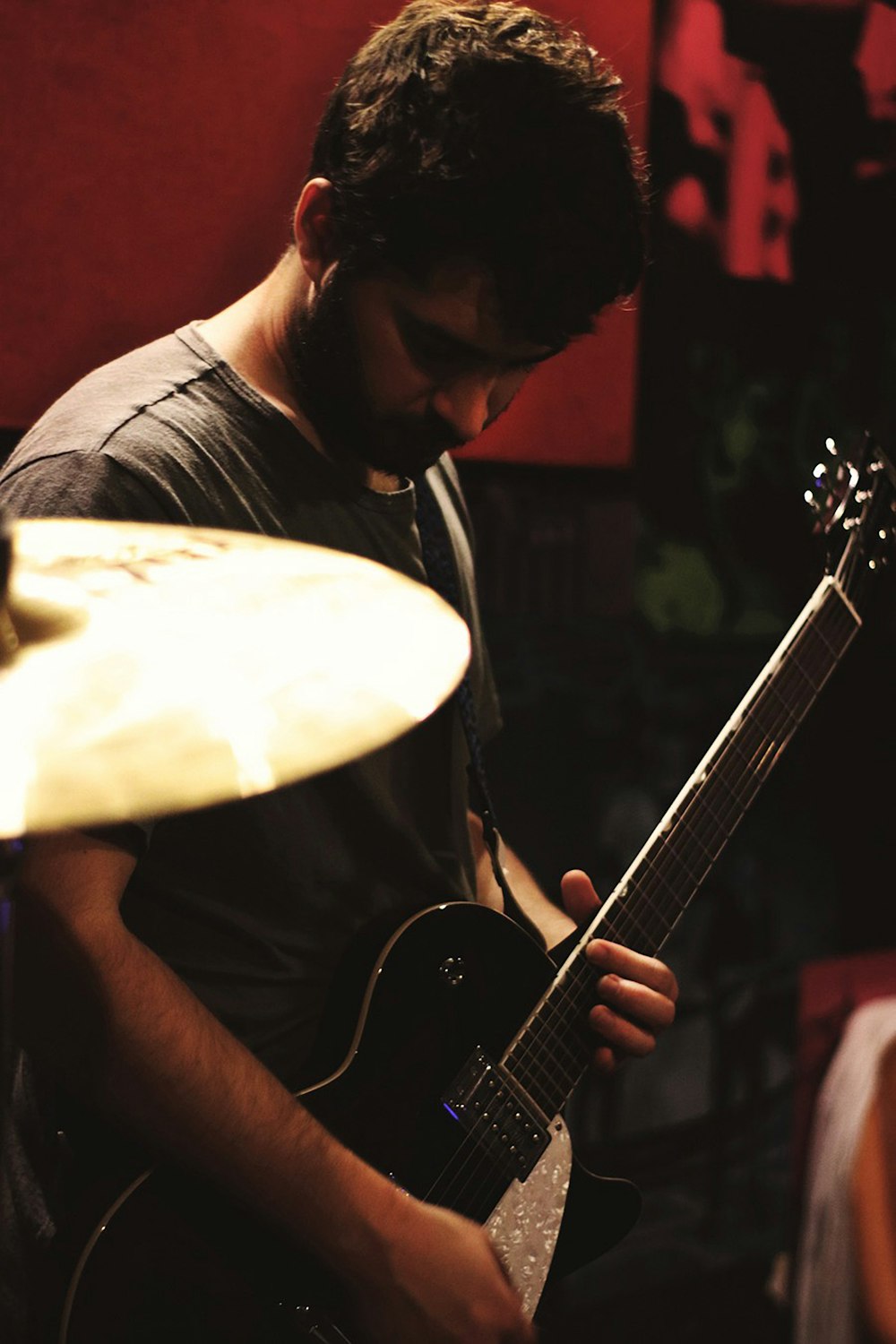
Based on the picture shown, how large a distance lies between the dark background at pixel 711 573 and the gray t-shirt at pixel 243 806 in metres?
0.46

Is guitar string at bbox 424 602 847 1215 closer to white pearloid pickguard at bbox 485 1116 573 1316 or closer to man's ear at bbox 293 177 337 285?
white pearloid pickguard at bbox 485 1116 573 1316

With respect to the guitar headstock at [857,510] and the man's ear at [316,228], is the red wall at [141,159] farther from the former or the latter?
the guitar headstock at [857,510]

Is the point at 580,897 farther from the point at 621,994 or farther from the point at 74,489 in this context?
the point at 74,489

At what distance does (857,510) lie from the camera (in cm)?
142

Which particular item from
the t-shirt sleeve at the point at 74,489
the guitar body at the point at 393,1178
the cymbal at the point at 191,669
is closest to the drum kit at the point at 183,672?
the cymbal at the point at 191,669

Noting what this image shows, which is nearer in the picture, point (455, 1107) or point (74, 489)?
point (74, 489)

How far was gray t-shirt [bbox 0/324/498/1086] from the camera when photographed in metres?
0.89

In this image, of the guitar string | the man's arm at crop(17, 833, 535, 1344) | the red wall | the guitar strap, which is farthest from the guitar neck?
the red wall

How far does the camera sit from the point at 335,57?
1.42 meters

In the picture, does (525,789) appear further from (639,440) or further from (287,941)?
(287,941)

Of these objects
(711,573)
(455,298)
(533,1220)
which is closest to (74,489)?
(455,298)

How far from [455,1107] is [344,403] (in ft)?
2.13

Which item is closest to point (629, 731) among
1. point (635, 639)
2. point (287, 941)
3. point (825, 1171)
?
point (635, 639)

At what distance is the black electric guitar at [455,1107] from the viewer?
83 centimetres
